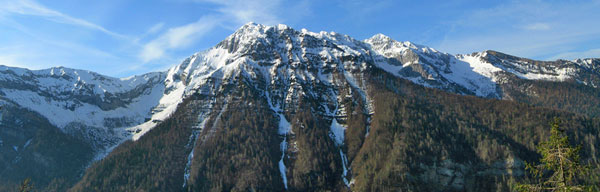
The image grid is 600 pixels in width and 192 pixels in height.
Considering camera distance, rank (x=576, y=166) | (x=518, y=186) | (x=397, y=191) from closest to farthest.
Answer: (x=576, y=166)
(x=518, y=186)
(x=397, y=191)

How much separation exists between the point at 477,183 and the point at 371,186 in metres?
56.9

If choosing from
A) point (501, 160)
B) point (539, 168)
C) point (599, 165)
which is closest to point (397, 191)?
point (501, 160)

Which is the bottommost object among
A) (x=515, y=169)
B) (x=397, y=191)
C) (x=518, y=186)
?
(x=397, y=191)

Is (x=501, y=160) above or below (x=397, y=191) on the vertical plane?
above

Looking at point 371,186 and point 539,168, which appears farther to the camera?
point 371,186

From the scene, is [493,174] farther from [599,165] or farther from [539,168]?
[539,168]

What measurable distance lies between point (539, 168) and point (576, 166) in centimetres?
373

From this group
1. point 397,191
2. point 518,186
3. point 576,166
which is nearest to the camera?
point 576,166

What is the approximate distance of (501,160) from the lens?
200 meters

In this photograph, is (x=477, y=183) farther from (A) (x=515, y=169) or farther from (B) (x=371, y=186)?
(B) (x=371, y=186)

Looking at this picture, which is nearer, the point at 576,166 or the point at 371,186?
the point at 576,166

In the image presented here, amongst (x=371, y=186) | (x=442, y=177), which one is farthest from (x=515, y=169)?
(x=371, y=186)

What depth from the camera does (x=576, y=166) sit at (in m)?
28.9

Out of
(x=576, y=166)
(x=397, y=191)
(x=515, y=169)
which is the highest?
(x=576, y=166)
